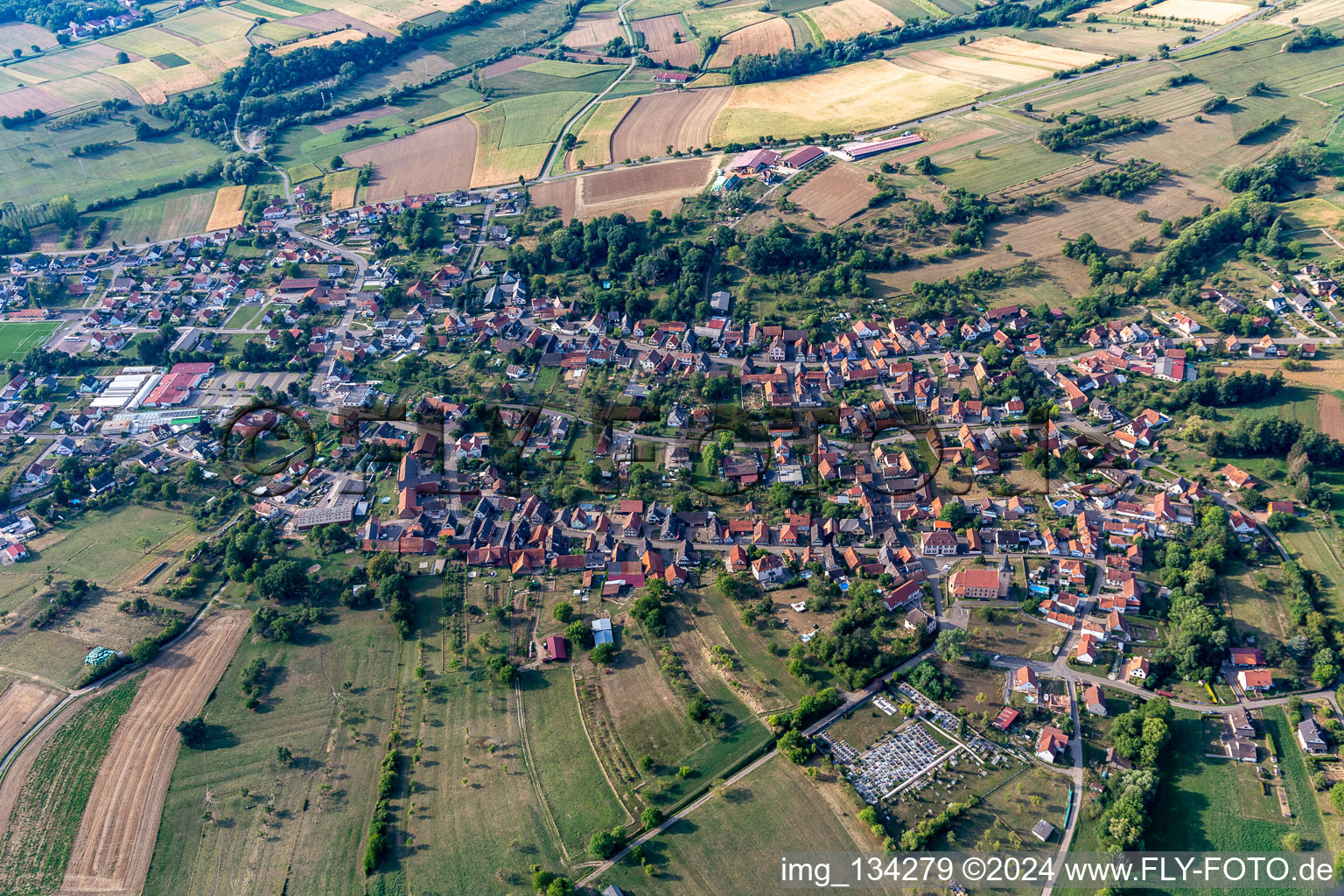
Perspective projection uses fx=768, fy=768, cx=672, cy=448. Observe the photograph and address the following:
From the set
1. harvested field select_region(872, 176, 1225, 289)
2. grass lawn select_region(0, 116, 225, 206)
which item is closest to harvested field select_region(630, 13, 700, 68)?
harvested field select_region(872, 176, 1225, 289)


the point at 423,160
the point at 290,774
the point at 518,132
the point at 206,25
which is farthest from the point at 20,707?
the point at 206,25

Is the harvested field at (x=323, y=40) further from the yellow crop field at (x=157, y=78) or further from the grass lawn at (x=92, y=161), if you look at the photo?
the grass lawn at (x=92, y=161)

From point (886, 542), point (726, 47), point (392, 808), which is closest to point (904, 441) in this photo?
point (886, 542)

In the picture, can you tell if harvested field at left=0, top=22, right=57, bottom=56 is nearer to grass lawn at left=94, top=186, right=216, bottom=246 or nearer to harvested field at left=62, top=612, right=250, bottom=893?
grass lawn at left=94, top=186, right=216, bottom=246

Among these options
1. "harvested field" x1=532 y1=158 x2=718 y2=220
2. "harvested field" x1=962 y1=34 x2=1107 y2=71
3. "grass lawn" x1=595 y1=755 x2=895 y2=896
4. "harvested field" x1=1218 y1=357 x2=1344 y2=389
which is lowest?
"grass lawn" x1=595 y1=755 x2=895 y2=896

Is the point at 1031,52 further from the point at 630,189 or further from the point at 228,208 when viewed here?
the point at 228,208

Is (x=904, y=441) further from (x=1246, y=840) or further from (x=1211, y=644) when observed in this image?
(x=1246, y=840)
